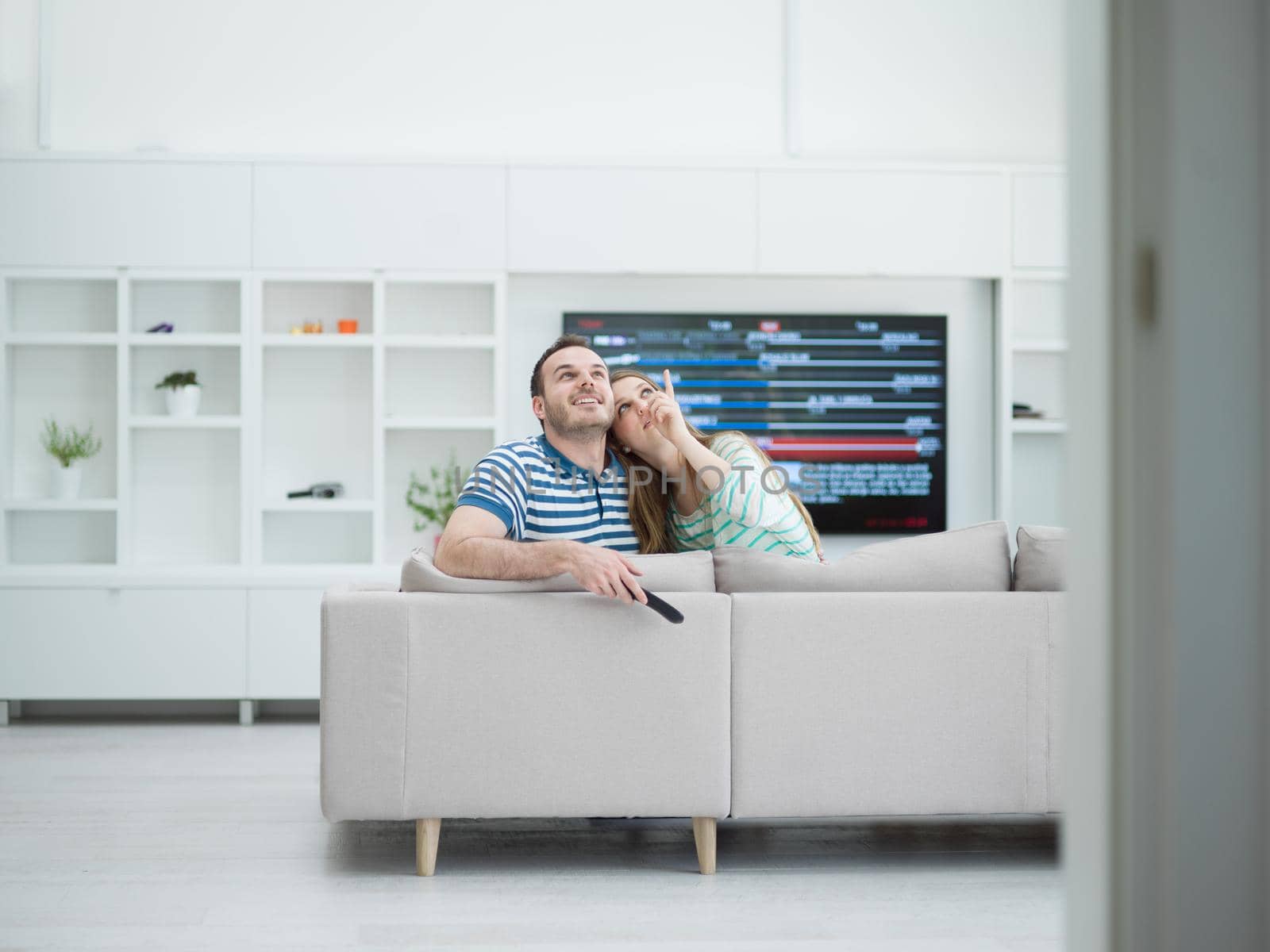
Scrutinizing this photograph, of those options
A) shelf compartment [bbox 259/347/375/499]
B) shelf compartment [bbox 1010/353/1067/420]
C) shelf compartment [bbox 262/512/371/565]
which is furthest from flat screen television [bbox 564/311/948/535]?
shelf compartment [bbox 262/512/371/565]

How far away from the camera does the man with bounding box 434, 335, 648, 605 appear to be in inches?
93.0

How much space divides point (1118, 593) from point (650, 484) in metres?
1.91

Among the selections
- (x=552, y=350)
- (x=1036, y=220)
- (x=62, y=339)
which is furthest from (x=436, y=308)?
(x=1036, y=220)

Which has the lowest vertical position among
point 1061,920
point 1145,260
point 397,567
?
point 1061,920

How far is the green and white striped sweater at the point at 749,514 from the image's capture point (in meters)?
2.52

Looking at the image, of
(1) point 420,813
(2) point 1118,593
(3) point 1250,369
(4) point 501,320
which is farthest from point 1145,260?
(4) point 501,320

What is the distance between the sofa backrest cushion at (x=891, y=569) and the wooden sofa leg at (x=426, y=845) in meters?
0.76

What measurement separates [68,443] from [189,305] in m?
0.71

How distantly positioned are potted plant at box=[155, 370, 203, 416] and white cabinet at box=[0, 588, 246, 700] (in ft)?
2.34

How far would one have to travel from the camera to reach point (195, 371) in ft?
15.4

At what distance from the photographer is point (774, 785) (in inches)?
92.0

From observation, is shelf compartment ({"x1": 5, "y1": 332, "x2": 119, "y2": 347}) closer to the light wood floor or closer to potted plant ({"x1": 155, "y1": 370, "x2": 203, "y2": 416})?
potted plant ({"x1": 155, "y1": 370, "x2": 203, "y2": 416})

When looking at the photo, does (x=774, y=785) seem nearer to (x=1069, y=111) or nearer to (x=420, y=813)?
(x=420, y=813)

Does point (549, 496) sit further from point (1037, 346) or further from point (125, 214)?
point (1037, 346)
